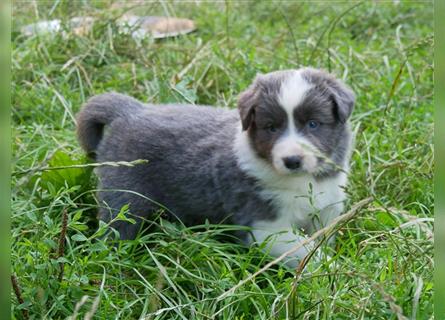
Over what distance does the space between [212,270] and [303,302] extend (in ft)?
2.18

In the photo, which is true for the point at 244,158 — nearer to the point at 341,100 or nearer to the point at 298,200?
the point at 298,200

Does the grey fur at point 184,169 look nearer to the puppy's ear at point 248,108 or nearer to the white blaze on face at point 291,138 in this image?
the puppy's ear at point 248,108

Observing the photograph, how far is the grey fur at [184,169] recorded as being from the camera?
453 centimetres

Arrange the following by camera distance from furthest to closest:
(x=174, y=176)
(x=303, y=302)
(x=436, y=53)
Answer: (x=174, y=176), (x=303, y=302), (x=436, y=53)

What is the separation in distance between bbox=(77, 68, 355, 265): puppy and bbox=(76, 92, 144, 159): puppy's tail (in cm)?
1

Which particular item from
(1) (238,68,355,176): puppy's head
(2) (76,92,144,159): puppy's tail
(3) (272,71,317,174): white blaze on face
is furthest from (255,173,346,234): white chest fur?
(2) (76,92,144,159): puppy's tail

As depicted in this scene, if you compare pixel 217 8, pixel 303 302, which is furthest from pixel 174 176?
pixel 217 8

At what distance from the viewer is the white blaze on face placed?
4.14 m

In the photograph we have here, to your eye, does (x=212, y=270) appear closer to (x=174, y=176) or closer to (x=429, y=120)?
(x=174, y=176)

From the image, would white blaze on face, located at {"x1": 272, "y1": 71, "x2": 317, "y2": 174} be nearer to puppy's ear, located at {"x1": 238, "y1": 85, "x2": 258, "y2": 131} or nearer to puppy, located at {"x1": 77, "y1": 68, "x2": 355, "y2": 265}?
puppy, located at {"x1": 77, "y1": 68, "x2": 355, "y2": 265}

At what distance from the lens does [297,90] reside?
4.25m

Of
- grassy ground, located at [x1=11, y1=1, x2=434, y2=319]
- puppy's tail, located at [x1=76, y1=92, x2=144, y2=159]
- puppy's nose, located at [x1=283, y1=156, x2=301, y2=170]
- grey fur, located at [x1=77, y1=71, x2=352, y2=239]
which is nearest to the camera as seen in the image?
grassy ground, located at [x1=11, y1=1, x2=434, y2=319]

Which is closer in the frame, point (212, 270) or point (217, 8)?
point (212, 270)

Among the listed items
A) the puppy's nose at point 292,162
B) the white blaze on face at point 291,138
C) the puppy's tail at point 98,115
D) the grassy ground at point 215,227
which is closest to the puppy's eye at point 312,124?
the white blaze on face at point 291,138
